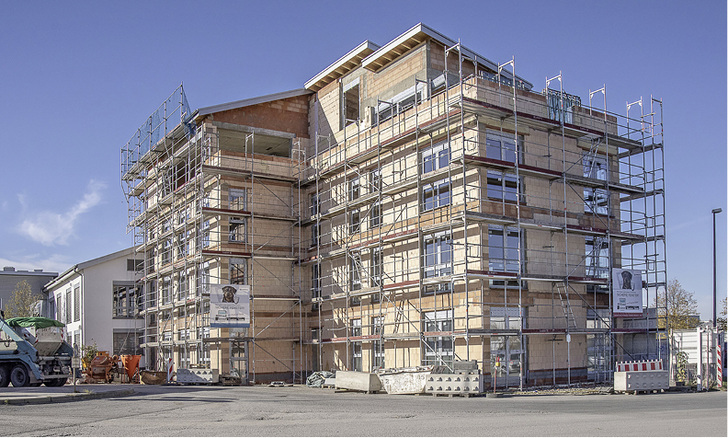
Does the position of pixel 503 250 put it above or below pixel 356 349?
above

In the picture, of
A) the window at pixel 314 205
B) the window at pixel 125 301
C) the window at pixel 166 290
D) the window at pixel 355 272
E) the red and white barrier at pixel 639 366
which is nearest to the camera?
the red and white barrier at pixel 639 366

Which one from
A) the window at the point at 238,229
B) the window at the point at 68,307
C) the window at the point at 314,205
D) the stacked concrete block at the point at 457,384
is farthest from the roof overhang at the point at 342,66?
the window at the point at 68,307

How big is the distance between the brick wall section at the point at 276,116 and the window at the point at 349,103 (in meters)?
2.94

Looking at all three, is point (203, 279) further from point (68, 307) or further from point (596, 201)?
point (596, 201)

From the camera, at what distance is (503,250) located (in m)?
26.6

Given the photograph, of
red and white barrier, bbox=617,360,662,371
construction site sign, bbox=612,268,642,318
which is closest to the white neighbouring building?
construction site sign, bbox=612,268,642,318

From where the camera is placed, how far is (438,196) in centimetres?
2723

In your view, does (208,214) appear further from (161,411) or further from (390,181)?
(161,411)

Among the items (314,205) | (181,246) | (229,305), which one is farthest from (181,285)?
(314,205)

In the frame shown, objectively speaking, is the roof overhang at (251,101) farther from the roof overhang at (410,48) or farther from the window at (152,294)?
the window at (152,294)

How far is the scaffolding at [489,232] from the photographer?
1019 inches

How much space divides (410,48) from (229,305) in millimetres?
12418

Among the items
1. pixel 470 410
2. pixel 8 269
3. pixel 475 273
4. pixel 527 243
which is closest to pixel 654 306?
pixel 527 243

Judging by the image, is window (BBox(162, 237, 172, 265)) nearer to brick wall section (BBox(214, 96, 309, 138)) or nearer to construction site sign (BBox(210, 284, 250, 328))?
brick wall section (BBox(214, 96, 309, 138))
